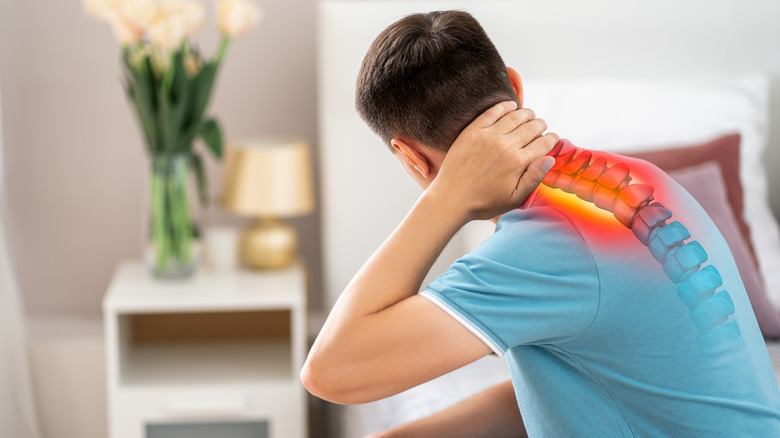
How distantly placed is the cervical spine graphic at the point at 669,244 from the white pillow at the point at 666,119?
3.66 ft

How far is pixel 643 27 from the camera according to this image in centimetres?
219

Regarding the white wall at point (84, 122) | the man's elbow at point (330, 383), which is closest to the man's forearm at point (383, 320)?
the man's elbow at point (330, 383)

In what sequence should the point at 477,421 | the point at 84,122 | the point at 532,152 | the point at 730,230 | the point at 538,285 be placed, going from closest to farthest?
the point at 538,285 < the point at 532,152 < the point at 477,421 < the point at 730,230 < the point at 84,122

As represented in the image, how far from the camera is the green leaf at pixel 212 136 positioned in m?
2.09

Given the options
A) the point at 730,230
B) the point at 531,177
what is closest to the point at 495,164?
the point at 531,177

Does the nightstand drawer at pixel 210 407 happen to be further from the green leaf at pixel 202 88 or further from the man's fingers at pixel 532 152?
the man's fingers at pixel 532 152

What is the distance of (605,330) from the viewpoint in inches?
31.8

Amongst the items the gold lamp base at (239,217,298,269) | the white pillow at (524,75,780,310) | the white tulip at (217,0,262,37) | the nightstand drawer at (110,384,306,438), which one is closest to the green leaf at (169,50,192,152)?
the white tulip at (217,0,262,37)

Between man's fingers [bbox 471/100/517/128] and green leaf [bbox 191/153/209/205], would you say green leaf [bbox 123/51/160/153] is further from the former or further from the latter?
man's fingers [bbox 471/100/517/128]

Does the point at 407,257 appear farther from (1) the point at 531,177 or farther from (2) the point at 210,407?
(2) the point at 210,407

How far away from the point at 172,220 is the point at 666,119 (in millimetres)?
1254

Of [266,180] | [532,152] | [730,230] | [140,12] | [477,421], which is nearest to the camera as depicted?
[532,152]

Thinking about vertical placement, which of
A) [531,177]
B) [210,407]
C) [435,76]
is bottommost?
[210,407]

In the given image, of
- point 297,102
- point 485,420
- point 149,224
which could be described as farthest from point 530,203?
point 297,102
